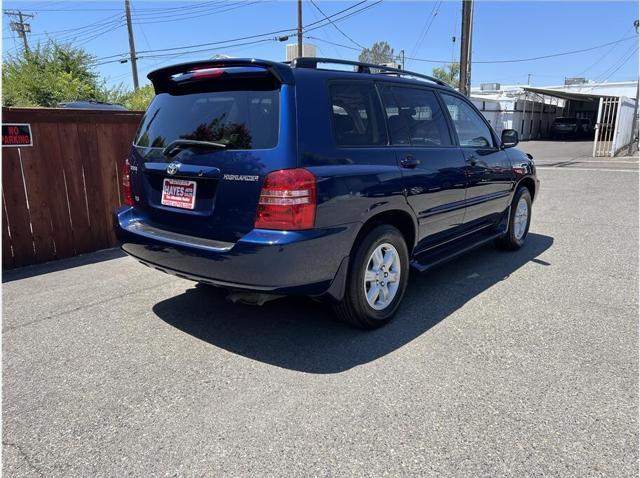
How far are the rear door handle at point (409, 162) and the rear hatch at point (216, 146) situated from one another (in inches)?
42.7

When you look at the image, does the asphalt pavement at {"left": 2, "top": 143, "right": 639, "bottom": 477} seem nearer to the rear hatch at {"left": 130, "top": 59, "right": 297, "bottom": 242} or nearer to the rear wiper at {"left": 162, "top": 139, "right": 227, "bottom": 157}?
the rear hatch at {"left": 130, "top": 59, "right": 297, "bottom": 242}

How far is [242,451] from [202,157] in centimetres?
178

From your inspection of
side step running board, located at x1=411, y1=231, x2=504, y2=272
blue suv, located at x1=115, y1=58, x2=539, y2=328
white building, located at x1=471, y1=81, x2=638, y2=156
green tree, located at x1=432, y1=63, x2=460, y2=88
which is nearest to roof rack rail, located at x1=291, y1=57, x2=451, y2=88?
blue suv, located at x1=115, y1=58, x2=539, y2=328

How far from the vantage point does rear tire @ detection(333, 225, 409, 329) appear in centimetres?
329

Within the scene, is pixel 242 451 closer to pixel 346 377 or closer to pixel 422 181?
pixel 346 377

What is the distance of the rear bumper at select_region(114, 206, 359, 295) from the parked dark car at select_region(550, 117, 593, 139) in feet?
114

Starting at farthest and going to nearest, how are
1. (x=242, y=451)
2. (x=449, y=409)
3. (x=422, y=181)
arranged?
1. (x=422, y=181)
2. (x=449, y=409)
3. (x=242, y=451)

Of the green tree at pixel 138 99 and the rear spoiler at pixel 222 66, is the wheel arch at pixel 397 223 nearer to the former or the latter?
the rear spoiler at pixel 222 66

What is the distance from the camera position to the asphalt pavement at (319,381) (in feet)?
7.34

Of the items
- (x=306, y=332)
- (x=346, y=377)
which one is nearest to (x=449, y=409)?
(x=346, y=377)

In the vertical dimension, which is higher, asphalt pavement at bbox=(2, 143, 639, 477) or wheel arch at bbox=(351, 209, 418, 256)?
wheel arch at bbox=(351, 209, 418, 256)

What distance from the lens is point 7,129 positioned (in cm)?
484

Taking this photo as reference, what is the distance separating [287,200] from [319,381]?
3.69 ft

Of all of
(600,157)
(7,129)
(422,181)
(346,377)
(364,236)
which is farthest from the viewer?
(600,157)
